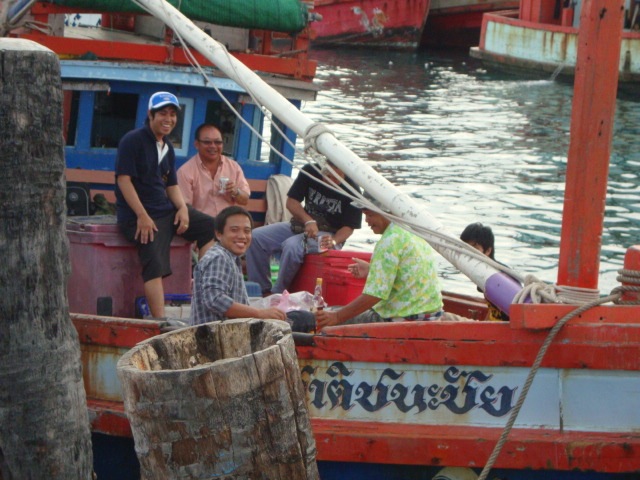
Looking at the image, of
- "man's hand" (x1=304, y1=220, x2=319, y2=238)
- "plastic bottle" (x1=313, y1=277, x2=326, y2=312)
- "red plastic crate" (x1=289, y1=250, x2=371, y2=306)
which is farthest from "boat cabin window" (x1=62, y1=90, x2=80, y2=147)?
"plastic bottle" (x1=313, y1=277, x2=326, y2=312)

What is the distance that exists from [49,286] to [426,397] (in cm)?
239

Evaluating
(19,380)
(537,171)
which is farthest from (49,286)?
(537,171)

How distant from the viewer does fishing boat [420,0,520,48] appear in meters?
45.9

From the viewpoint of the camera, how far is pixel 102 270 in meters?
7.70

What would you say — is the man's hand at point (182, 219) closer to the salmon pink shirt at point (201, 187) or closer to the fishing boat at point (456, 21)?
the salmon pink shirt at point (201, 187)

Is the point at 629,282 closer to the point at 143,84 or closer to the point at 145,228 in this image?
the point at 145,228

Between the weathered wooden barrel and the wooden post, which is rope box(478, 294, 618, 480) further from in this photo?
the wooden post

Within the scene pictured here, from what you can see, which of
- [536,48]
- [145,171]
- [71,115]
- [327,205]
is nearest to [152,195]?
[145,171]

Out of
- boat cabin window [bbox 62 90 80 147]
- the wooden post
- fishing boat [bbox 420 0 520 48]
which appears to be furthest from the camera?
fishing boat [bbox 420 0 520 48]

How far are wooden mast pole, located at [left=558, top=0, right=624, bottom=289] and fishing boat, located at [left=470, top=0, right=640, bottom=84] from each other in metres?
28.6

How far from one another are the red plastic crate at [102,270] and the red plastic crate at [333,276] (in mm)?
1288

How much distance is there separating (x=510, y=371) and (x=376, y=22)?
4026cm

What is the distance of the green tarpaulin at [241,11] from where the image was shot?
32.2ft

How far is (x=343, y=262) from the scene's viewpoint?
8.33m
